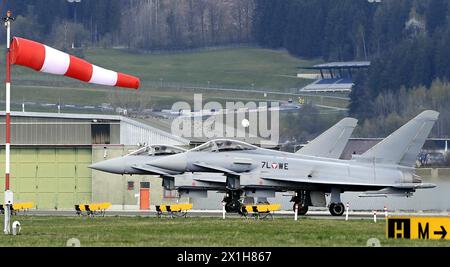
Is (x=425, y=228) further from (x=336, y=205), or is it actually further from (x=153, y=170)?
(x=153, y=170)

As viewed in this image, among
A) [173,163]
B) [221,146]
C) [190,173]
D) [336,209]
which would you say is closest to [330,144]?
[336,209]

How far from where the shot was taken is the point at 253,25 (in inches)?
5600

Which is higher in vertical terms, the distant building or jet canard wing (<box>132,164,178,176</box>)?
the distant building

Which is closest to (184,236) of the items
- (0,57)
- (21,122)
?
(21,122)

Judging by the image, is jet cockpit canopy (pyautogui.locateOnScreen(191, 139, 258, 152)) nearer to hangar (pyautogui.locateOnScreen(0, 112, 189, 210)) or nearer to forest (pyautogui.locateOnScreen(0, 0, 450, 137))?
hangar (pyautogui.locateOnScreen(0, 112, 189, 210))

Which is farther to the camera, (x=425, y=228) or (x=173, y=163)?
(x=173, y=163)

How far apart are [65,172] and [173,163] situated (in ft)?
50.6

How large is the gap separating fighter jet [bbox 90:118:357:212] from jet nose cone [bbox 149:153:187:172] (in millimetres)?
221

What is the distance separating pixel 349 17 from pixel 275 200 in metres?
80.7

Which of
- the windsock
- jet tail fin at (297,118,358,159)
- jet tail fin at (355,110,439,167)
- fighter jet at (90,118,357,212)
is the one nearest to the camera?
the windsock

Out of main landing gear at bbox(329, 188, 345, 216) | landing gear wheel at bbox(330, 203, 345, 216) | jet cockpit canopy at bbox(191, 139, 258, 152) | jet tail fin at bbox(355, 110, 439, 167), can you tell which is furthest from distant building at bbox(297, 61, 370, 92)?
jet cockpit canopy at bbox(191, 139, 258, 152)

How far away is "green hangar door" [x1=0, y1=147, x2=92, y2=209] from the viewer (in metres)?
59.5

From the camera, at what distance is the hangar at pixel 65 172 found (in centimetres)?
5912
